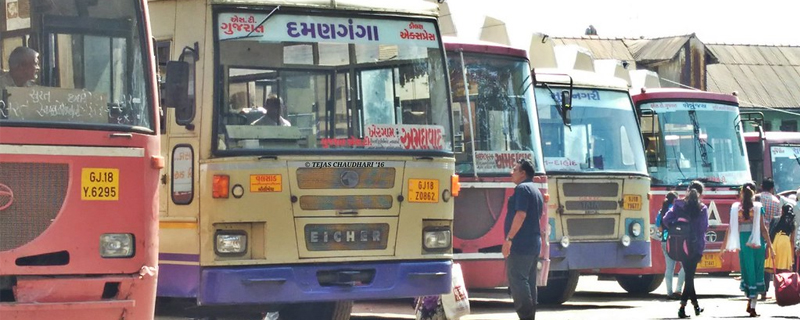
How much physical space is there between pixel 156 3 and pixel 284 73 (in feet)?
4.20

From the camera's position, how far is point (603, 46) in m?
64.3

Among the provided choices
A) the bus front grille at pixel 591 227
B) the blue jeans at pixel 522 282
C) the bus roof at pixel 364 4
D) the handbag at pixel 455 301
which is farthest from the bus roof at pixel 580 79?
the bus roof at pixel 364 4

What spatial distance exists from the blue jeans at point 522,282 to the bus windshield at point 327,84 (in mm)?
2246

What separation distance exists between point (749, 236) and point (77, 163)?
1112cm

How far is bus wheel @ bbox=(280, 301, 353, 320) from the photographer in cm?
1298

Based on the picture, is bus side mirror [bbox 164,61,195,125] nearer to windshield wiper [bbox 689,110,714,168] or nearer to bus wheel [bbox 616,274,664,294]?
windshield wiper [bbox 689,110,714,168]

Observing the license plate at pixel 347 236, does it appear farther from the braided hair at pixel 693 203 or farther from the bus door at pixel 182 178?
the braided hair at pixel 693 203

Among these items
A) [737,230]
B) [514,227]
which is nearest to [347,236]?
[514,227]

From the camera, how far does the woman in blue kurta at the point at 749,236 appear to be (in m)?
18.3

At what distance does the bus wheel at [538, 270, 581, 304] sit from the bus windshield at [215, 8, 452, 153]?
667 centimetres

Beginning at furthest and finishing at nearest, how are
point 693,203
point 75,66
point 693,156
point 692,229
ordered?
point 693,156 < point 693,203 < point 692,229 < point 75,66

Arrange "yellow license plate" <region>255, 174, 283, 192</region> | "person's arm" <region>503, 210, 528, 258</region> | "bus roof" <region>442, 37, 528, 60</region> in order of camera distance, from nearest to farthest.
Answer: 1. "yellow license plate" <region>255, 174, 283, 192</region>
2. "person's arm" <region>503, 210, 528, 258</region>
3. "bus roof" <region>442, 37, 528, 60</region>

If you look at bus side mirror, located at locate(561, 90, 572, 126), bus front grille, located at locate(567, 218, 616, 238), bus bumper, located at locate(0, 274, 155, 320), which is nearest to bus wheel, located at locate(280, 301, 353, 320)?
bus bumper, located at locate(0, 274, 155, 320)

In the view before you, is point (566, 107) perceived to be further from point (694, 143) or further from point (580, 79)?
point (694, 143)
